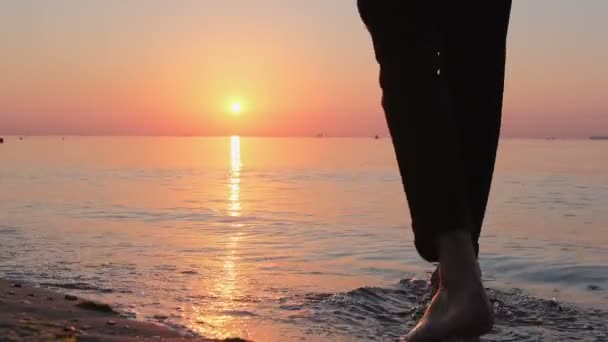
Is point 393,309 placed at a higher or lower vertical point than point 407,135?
lower

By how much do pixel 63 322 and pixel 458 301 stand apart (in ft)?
5.75

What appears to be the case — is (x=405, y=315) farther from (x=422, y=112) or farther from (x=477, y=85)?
(x=422, y=112)

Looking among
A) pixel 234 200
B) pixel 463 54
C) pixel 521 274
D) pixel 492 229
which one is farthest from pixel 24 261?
pixel 234 200

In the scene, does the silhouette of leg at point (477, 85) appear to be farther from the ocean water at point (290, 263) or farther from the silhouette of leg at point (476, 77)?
the ocean water at point (290, 263)

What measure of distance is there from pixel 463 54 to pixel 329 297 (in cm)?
274

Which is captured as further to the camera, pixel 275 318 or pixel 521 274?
pixel 521 274

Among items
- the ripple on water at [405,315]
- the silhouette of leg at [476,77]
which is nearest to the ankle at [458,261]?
the silhouette of leg at [476,77]

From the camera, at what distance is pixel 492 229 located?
868 cm

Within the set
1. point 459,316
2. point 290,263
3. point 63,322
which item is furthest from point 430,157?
point 290,263

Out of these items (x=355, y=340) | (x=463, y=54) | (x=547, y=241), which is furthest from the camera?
(x=547, y=241)

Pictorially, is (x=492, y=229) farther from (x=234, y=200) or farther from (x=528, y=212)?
(x=234, y=200)

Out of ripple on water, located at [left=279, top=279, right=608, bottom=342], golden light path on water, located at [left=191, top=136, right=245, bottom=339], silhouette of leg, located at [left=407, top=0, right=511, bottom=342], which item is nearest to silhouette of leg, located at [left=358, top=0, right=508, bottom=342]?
silhouette of leg, located at [left=407, top=0, right=511, bottom=342]

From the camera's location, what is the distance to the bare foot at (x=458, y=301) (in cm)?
162

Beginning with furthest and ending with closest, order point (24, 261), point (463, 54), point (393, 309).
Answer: point (24, 261)
point (393, 309)
point (463, 54)
